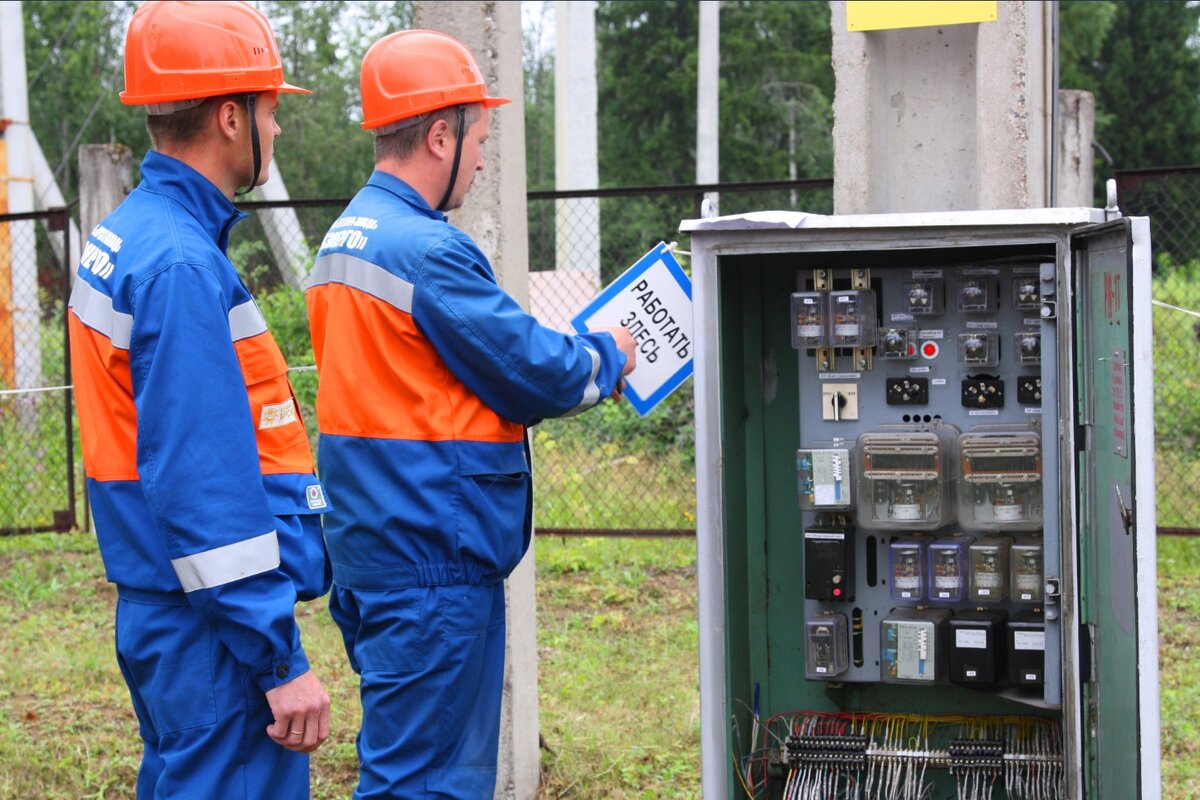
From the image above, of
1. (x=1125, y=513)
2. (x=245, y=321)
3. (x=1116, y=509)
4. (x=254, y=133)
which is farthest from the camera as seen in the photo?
(x=1116, y=509)

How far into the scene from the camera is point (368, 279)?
3328 millimetres

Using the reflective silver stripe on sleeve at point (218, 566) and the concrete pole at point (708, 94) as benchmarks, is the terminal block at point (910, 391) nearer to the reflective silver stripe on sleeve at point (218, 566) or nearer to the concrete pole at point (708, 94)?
the reflective silver stripe on sleeve at point (218, 566)

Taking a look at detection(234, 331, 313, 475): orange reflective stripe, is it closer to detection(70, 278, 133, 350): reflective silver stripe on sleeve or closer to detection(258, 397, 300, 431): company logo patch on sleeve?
detection(258, 397, 300, 431): company logo patch on sleeve

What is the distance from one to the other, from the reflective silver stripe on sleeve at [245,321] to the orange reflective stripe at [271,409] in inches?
0.5

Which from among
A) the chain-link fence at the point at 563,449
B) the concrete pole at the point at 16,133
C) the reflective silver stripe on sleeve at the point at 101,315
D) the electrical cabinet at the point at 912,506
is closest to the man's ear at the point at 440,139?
the electrical cabinet at the point at 912,506

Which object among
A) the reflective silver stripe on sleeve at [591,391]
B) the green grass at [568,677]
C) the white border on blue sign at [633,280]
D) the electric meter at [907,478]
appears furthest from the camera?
the green grass at [568,677]

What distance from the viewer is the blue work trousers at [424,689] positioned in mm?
3281

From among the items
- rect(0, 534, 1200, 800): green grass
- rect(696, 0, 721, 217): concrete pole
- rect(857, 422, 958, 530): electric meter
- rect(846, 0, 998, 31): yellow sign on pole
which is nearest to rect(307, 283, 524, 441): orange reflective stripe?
rect(857, 422, 958, 530): electric meter

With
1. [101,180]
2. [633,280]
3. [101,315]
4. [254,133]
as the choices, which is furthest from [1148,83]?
[101,315]

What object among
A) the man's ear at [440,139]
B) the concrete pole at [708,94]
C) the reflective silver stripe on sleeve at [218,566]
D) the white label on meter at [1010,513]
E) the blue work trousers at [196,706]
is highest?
the concrete pole at [708,94]

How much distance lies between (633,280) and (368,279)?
728mm

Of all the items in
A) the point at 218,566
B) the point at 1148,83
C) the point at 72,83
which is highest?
the point at 1148,83

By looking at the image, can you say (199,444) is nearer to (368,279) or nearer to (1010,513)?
(368,279)

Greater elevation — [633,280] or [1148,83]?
[1148,83]
